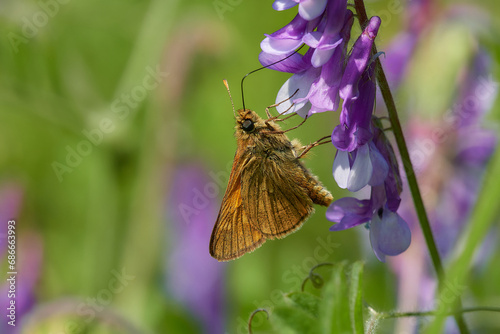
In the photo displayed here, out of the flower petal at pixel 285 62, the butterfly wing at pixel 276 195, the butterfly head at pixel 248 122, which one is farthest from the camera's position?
the butterfly head at pixel 248 122

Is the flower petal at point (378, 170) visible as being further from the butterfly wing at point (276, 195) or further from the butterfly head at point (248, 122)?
the butterfly head at point (248, 122)

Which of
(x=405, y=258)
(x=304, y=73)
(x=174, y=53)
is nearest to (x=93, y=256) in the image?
(x=174, y=53)

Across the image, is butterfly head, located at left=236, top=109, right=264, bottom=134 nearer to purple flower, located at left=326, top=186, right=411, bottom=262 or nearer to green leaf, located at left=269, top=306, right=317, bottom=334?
purple flower, located at left=326, top=186, right=411, bottom=262

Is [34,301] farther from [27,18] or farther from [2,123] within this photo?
[2,123]

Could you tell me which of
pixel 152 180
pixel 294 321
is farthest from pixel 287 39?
pixel 152 180

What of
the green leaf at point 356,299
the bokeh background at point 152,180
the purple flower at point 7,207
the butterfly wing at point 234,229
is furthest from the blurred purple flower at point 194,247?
the green leaf at point 356,299

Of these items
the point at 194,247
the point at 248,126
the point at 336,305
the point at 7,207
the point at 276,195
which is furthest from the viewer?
the point at 194,247

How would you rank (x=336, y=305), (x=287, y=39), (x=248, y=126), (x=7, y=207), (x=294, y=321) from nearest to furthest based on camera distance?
(x=336, y=305) → (x=294, y=321) → (x=287, y=39) → (x=248, y=126) → (x=7, y=207)

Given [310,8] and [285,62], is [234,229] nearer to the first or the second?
[285,62]
